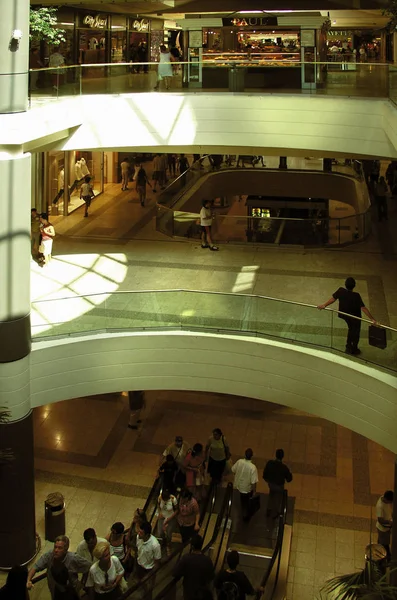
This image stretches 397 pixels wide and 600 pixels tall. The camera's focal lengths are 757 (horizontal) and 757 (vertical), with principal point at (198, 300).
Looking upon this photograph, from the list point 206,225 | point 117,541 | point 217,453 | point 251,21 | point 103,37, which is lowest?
point 117,541

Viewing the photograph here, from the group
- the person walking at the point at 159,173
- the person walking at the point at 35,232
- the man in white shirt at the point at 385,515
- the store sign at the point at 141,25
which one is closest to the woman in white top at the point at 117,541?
the man in white shirt at the point at 385,515

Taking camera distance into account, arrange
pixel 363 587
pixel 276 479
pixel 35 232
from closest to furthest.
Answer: pixel 363 587 → pixel 276 479 → pixel 35 232

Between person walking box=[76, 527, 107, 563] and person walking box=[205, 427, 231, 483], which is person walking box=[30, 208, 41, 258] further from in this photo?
person walking box=[76, 527, 107, 563]

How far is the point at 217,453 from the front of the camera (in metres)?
12.9

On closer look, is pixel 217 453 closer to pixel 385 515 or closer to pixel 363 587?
pixel 385 515

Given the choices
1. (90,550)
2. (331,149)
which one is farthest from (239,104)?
(90,550)

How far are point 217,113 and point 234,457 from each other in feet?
22.6

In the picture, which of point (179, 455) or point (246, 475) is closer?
point (246, 475)

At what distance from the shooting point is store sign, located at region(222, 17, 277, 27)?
1909 cm

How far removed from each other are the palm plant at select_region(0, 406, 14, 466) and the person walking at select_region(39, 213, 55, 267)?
5.10 m

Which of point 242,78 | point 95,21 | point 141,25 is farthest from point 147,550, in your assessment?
point 141,25

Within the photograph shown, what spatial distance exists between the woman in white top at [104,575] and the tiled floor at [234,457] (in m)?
1.91

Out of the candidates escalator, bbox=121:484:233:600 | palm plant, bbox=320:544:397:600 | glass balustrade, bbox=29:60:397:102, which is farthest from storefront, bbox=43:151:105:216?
palm plant, bbox=320:544:397:600

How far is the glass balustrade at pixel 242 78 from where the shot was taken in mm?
14134
